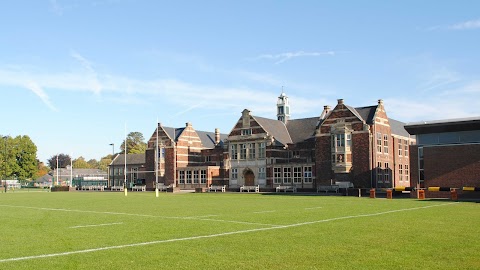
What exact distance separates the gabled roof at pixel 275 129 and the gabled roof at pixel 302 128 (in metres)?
0.90

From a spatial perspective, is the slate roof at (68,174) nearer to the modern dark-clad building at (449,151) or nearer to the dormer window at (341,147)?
the dormer window at (341,147)

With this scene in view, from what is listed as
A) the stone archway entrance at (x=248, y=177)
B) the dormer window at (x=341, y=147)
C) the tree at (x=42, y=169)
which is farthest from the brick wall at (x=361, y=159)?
the tree at (x=42, y=169)

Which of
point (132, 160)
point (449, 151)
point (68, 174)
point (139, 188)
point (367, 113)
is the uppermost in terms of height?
point (367, 113)

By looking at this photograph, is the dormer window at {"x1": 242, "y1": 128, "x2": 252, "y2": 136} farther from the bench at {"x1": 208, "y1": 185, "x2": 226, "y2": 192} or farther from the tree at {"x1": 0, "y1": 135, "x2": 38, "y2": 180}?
the tree at {"x1": 0, "y1": 135, "x2": 38, "y2": 180}

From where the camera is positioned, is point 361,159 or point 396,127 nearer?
point 361,159

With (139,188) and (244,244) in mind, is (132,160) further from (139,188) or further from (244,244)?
(244,244)

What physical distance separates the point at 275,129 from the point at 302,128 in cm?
443

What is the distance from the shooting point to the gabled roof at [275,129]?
76.6 metres

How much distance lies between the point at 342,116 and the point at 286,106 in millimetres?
21063

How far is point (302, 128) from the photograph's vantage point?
78938mm

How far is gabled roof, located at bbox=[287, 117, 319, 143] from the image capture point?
252 ft

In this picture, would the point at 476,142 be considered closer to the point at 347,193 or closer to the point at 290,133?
the point at 347,193

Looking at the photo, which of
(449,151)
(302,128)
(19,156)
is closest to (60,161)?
(19,156)

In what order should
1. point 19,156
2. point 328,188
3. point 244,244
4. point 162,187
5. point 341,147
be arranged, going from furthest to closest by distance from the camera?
point 19,156 < point 162,187 < point 328,188 < point 341,147 < point 244,244
